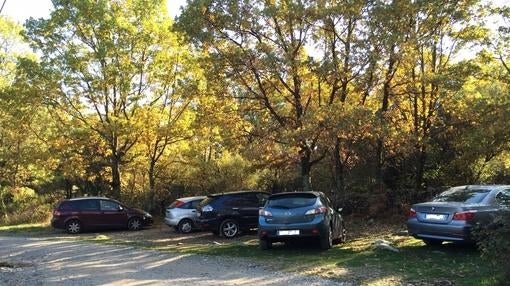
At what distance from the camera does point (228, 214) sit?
1945cm

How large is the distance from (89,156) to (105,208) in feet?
21.9

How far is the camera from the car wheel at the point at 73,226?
24.0 m

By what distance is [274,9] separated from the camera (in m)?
20.1

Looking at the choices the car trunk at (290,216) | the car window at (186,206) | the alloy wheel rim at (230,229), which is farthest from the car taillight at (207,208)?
the car trunk at (290,216)

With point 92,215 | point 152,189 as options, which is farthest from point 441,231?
point 152,189

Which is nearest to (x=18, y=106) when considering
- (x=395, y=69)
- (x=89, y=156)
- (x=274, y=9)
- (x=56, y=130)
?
(x=56, y=130)

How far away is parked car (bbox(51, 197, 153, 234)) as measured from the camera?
78.9ft

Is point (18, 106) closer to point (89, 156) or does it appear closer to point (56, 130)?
point (56, 130)

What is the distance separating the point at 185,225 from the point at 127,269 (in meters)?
10.5

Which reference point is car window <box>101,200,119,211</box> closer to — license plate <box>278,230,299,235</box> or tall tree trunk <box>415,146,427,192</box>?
tall tree trunk <box>415,146,427,192</box>

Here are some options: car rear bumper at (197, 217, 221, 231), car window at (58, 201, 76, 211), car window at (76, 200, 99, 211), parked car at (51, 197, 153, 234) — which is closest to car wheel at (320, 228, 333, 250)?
car rear bumper at (197, 217, 221, 231)

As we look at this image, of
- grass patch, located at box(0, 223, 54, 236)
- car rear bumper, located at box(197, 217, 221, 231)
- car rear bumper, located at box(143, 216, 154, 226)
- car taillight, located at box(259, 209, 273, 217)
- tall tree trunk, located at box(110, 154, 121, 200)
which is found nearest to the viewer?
car taillight, located at box(259, 209, 273, 217)

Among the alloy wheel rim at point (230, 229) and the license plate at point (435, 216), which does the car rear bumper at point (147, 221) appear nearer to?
the alloy wheel rim at point (230, 229)

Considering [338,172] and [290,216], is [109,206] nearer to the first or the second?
[338,172]
